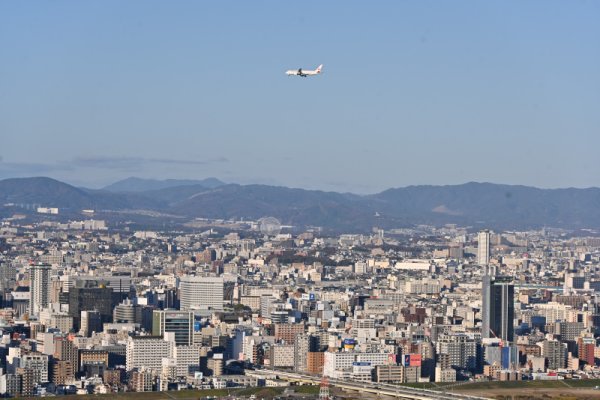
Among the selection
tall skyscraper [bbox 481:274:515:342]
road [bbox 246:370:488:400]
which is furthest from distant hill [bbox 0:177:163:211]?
road [bbox 246:370:488:400]

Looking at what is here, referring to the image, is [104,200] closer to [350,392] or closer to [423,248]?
[423,248]

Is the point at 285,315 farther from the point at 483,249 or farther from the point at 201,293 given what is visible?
the point at 483,249

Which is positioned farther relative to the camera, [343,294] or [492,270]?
[492,270]

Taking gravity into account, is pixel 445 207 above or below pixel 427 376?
above

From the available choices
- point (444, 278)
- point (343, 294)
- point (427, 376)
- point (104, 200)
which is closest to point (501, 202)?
point (104, 200)

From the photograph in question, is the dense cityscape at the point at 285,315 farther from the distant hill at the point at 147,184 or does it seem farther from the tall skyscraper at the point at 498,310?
the distant hill at the point at 147,184

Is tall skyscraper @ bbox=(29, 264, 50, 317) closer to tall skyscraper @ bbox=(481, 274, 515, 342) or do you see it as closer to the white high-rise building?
the white high-rise building

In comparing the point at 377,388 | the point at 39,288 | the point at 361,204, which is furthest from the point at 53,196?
the point at 377,388
